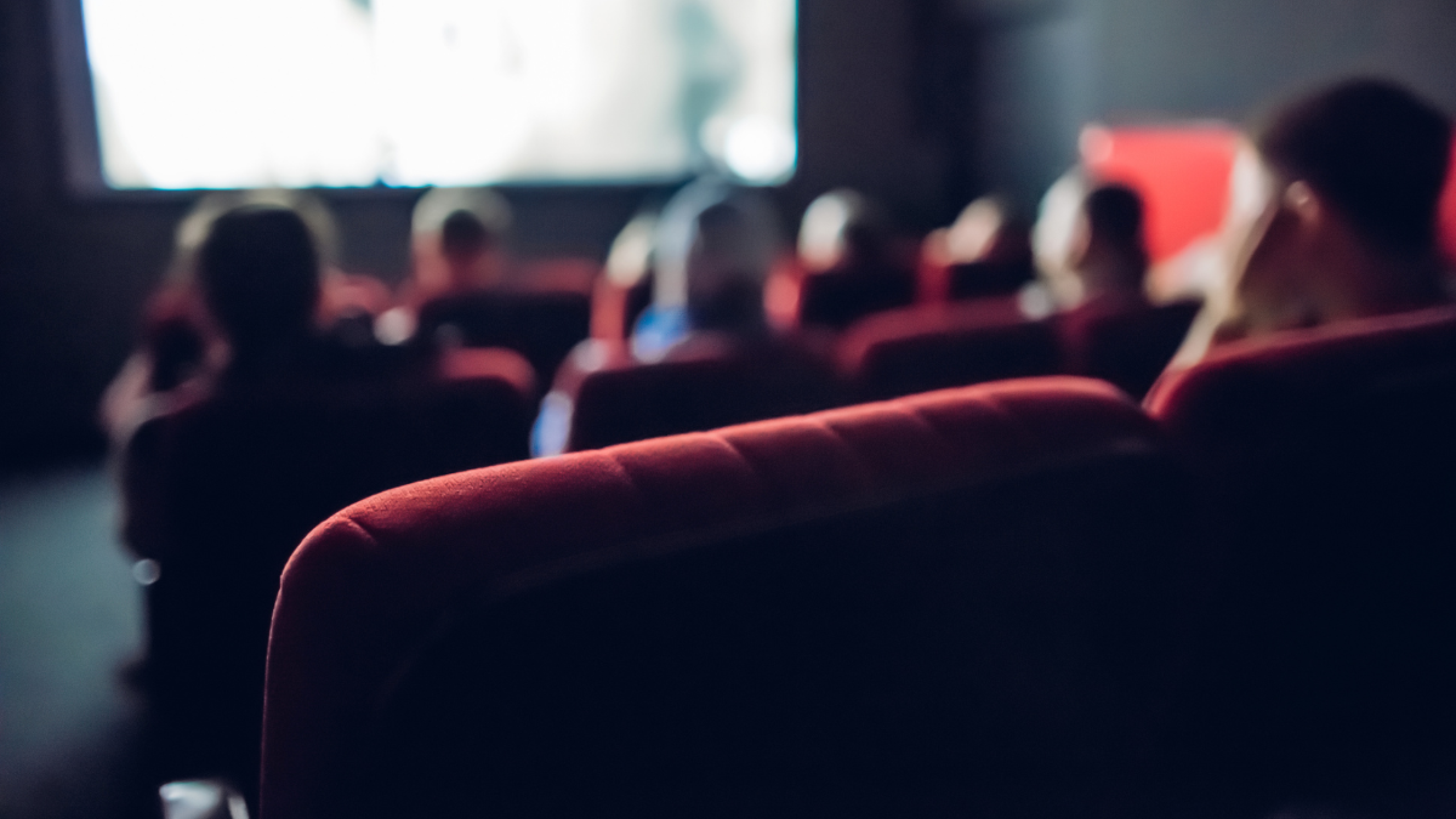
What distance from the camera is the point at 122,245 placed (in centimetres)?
554

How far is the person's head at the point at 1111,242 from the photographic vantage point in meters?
2.90

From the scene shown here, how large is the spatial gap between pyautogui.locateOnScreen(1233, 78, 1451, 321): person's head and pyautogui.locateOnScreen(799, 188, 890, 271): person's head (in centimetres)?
208

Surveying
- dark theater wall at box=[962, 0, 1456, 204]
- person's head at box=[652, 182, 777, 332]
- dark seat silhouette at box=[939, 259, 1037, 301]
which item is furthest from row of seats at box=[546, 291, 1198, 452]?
dark theater wall at box=[962, 0, 1456, 204]

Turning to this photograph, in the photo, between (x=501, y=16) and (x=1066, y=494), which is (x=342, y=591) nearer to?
(x=1066, y=494)

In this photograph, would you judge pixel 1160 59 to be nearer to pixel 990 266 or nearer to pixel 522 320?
pixel 990 266

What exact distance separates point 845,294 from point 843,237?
105 centimetres

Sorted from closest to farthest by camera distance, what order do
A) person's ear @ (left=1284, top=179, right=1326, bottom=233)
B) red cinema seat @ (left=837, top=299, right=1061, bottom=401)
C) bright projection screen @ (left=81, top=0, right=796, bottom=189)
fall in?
1. person's ear @ (left=1284, top=179, right=1326, bottom=233)
2. red cinema seat @ (left=837, top=299, right=1061, bottom=401)
3. bright projection screen @ (left=81, top=0, right=796, bottom=189)

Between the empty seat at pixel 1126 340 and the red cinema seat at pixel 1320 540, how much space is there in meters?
0.88

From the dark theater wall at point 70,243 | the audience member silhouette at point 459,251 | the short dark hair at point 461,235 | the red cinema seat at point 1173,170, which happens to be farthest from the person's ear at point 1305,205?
the dark theater wall at point 70,243

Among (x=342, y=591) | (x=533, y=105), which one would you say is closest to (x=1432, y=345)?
(x=342, y=591)

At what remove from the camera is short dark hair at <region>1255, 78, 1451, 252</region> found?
1.60m

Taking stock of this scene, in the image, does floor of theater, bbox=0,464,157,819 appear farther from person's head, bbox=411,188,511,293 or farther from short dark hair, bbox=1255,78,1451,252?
short dark hair, bbox=1255,78,1451,252

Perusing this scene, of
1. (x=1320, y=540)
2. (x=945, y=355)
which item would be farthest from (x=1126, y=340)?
(x=1320, y=540)

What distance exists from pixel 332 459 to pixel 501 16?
203 inches
